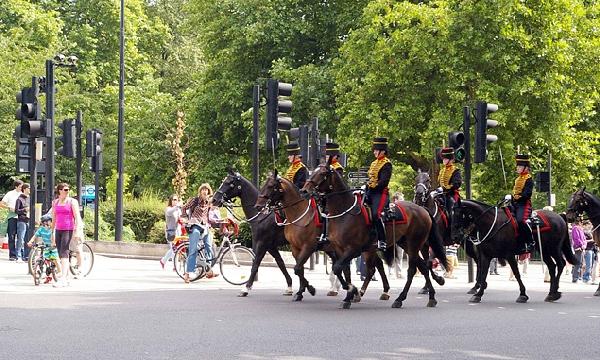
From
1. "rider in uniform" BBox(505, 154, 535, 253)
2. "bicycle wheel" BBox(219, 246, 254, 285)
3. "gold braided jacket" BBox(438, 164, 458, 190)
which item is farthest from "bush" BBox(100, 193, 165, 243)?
"rider in uniform" BBox(505, 154, 535, 253)

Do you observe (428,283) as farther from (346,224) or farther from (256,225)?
(256,225)

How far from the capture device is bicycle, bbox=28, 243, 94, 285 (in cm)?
2356

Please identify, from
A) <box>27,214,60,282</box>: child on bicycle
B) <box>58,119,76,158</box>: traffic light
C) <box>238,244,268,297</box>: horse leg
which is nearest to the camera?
<box>238,244,268,297</box>: horse leg

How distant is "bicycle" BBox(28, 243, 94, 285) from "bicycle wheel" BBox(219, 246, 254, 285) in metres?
3.03

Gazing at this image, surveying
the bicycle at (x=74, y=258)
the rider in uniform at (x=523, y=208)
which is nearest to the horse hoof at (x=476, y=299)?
the rider in uniform at (x=523, y=208)

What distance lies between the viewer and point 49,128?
26.2 metres

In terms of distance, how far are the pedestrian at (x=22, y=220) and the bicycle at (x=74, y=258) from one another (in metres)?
5.53

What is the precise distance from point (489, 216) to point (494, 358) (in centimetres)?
860

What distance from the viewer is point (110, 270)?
29.5 m

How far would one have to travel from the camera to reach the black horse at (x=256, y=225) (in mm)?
21327

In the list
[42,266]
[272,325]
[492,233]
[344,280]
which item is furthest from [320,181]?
[42,266]

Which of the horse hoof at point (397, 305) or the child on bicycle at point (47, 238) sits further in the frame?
the child on bicycle at point (47, 238)

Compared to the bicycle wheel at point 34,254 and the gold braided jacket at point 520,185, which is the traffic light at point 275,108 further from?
the gold braided jacket at point 520,185

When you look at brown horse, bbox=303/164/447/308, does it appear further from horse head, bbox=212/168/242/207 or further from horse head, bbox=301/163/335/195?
horse head, bbox=212/168/242/207
